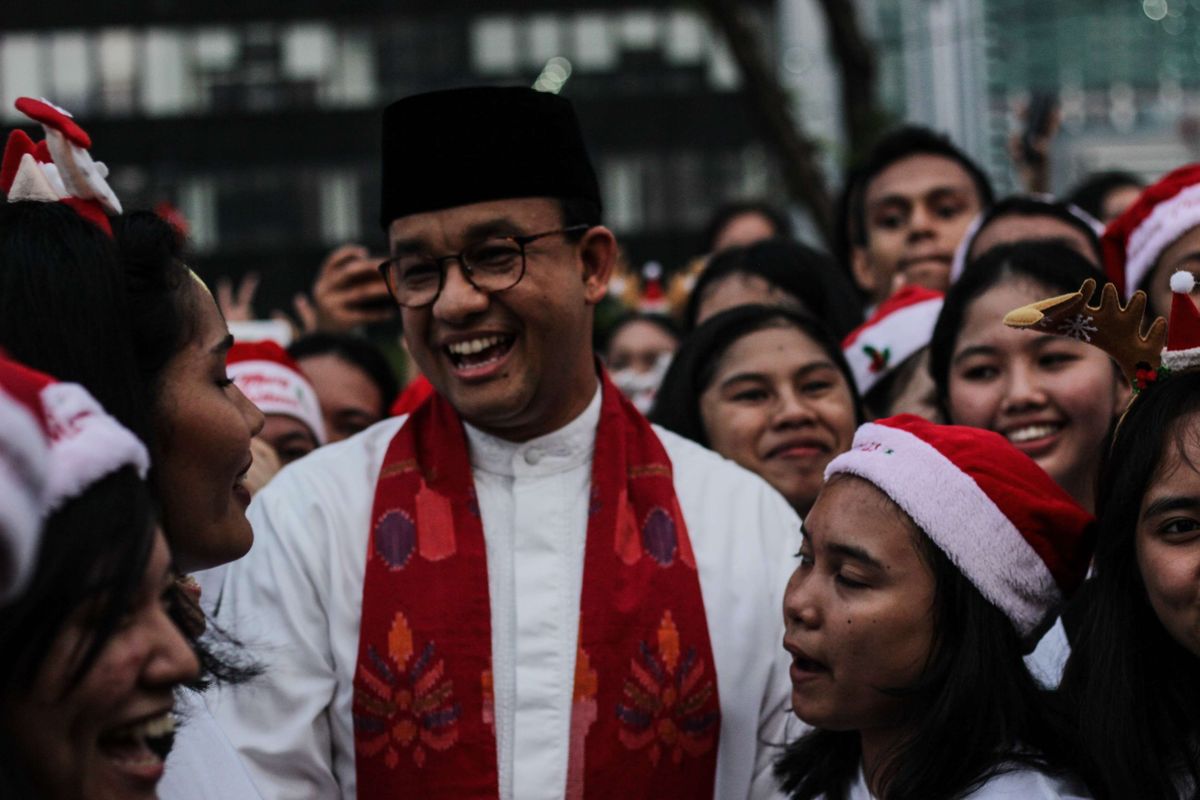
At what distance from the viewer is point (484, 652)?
3338 mm

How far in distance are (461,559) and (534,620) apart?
20 cm

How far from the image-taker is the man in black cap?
3271mm

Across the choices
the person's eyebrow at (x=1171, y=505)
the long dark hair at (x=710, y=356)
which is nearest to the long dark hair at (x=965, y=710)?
Result: the person's eyebrow at (x=1171, y=505)

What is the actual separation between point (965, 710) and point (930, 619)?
189mm

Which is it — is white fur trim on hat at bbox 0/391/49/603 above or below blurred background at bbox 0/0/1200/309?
below

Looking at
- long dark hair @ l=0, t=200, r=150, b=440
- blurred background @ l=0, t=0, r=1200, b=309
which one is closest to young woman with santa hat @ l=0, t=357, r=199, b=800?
long dark hair @ l=0, t=200, r=150, b=440

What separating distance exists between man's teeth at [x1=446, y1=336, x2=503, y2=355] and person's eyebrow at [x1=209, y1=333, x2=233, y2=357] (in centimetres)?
80

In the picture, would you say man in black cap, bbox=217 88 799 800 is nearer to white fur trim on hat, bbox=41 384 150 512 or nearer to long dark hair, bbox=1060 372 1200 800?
long dark hair, bbox=1060 372 1200 800

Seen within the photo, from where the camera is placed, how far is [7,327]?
2.15 metres

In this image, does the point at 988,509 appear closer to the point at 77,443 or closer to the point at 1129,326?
the point at 1129,326

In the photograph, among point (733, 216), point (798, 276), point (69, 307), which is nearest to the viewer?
point (69, 307)

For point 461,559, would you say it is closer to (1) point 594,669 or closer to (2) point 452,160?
(1) point 594,669

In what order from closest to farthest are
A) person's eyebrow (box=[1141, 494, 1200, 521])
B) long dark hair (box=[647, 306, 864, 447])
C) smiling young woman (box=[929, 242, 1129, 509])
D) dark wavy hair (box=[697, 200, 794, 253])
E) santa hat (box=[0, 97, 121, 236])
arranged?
santa hat (box=[0, 97, 121, 236]) → person's eyebrow (box=[1141, 494, 1200, 521]) → smiling young woman (box=[929, 242, 1129, 509]) → long dark hair (box=[647, 306, 864, 447]) → dark wavy hair (box=[697, 200, 794, 253])

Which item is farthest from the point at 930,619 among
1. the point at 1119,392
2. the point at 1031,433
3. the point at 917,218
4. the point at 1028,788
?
the point at 917,218
